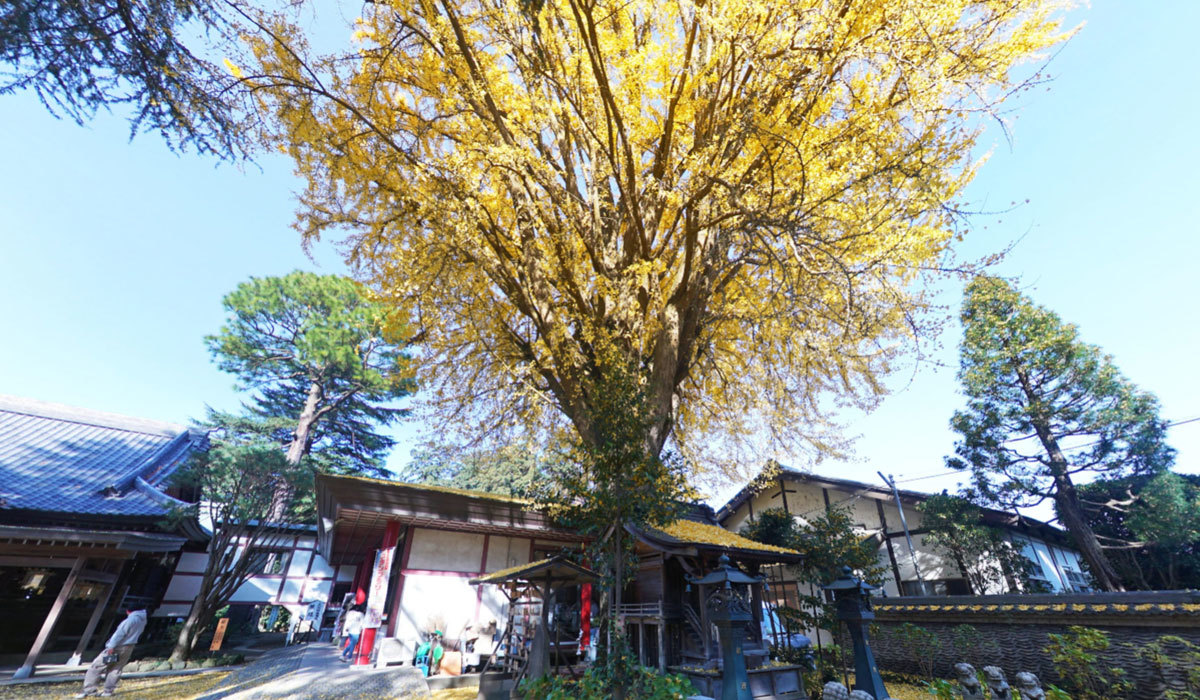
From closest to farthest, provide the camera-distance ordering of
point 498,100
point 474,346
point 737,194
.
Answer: point 737,194 < point 498,100 < point 474,346

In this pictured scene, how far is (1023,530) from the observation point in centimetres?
1575

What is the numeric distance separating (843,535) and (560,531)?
7336 millimetres

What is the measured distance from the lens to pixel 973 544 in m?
13.9

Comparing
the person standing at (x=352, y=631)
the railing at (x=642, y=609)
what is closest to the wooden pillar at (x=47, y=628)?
the person standing at (x=352, y=631)

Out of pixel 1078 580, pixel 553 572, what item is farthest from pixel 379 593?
pixel 1078 580

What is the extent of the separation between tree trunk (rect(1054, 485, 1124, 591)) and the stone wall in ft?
23.4

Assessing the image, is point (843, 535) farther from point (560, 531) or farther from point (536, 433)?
point (536, 433)

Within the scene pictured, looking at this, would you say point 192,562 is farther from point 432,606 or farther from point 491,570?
point 491,570

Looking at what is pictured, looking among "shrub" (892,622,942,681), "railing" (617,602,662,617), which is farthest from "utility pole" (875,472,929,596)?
"railing" (617,602,662,617)

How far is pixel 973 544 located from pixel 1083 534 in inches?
107

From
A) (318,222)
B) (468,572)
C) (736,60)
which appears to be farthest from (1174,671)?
(318,222)

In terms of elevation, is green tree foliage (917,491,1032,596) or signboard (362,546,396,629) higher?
green tree foliage (917,491,1032,596)

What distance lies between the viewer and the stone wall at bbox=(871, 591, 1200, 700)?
622 cm

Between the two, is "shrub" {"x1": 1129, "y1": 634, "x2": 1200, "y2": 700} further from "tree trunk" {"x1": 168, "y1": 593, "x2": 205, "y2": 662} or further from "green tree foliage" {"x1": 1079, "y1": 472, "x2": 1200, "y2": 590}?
"tree trunk" {"x1": 168, "y1": 593, "x2": 205, "y2": 662}
